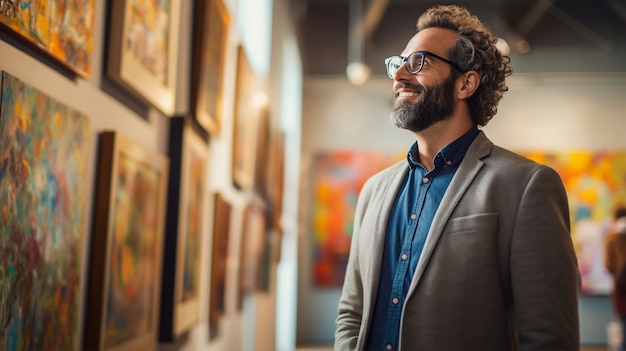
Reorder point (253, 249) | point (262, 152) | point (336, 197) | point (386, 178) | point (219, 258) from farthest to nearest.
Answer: point (336, 197) → point (262, 152) → point (253, 249) → point (219, 258) → point (386, 178)

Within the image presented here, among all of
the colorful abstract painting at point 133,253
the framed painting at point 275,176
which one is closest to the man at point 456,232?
the colorful abstract painting at point 133,253

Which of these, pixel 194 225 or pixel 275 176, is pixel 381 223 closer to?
pixel 194 225

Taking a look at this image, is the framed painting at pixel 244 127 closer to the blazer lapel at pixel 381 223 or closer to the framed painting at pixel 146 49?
the framed painting at pixel 146 49

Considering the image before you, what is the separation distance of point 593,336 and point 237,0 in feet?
30.0

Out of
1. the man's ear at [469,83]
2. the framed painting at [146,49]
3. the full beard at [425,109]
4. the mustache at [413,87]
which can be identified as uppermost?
the framed painting at [146,49]

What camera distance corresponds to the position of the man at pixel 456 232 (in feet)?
6.57

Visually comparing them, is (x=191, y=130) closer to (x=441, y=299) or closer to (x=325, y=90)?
(x=441, y=299)

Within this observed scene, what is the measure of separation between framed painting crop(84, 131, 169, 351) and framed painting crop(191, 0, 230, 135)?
0.60 m

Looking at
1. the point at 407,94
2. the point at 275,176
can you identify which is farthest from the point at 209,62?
the point at 275,176

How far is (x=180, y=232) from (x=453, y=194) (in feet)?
5.01

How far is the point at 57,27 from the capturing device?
1.86 m

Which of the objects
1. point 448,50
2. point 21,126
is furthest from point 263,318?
point 21,126

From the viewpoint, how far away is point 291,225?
10055 mm

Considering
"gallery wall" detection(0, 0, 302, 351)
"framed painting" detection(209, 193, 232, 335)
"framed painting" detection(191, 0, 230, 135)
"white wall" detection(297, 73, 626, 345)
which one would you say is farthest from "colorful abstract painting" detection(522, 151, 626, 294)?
"framed painting" detection(191, 0, 230, 135)
